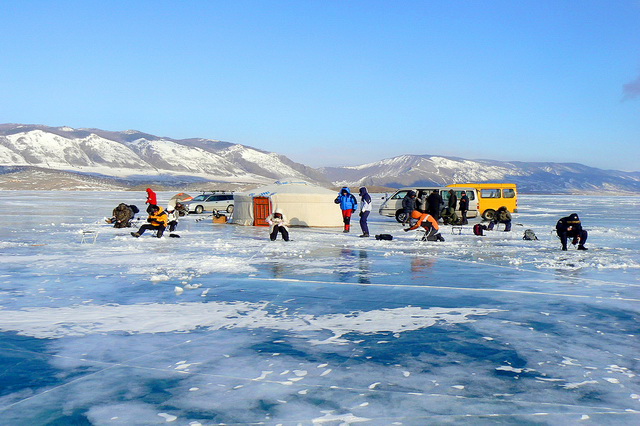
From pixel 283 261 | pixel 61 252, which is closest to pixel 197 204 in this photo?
pixel 61 252

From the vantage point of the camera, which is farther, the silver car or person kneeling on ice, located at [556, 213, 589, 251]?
the silver car

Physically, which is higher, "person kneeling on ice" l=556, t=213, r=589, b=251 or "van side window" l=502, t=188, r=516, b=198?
"van side window" l=502, t=188, r=516, b=198

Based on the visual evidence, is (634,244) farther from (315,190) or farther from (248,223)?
(248,223)

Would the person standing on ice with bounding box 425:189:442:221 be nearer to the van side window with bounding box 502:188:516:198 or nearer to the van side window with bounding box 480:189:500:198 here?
the van side window with bounding box 480:189:500:198

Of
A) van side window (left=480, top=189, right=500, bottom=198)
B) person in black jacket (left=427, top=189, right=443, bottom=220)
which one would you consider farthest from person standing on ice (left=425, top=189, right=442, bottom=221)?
van side window (left=480, top=189, right=500, bottom=198)

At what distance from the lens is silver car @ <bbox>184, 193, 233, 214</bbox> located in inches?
1312

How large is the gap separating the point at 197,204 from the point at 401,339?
28655 mm

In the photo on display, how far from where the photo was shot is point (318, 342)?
5.80 metres

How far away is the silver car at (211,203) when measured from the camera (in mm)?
33312

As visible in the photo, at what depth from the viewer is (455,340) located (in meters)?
5.86

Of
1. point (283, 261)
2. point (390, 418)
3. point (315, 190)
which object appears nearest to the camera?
point (390, 418)

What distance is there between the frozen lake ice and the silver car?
2157 centimetres

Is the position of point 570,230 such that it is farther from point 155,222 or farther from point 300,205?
point 155,222

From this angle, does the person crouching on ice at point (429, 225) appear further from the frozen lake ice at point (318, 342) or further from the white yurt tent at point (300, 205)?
the white yurt tent at point (300, 205)
